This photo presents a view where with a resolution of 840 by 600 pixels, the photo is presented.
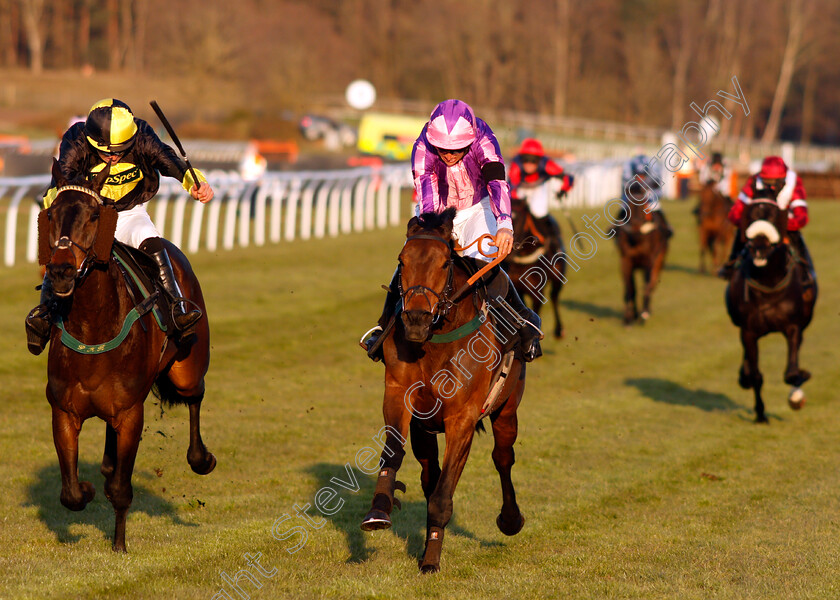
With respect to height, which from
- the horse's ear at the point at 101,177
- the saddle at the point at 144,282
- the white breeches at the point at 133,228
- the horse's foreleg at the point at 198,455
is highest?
the horse's ear at the point at 101,177

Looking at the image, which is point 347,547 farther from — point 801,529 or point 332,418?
point 332,418

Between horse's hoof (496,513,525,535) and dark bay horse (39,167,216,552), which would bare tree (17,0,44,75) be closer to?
dark bay horse (39,167,216,552)

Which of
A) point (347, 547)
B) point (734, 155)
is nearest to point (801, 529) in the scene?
point (347, 547)

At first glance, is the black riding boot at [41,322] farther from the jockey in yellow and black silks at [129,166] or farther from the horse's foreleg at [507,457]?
the horse's foreleg at [507,457]

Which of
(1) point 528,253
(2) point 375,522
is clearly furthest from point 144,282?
(1) point 528,253

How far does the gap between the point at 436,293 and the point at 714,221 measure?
14509 millimetres

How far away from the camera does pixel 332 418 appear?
9047mm

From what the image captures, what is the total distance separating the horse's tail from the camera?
622 centimetres

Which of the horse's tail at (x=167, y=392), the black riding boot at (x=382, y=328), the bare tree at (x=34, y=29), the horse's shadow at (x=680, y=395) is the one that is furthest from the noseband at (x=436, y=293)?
the bare tree at (x=34, y=29)

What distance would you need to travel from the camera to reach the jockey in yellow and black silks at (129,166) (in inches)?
218

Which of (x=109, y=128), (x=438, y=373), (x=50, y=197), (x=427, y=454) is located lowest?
(x=427, y=454)

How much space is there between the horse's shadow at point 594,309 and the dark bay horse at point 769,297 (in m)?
5.28

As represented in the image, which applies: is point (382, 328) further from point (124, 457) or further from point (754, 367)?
point (754, 367)

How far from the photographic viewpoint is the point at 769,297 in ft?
31.1
